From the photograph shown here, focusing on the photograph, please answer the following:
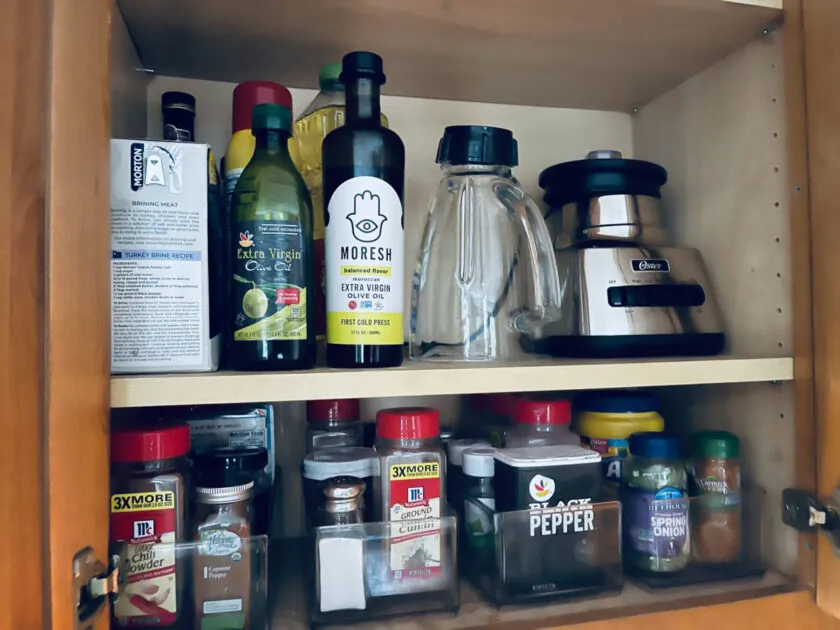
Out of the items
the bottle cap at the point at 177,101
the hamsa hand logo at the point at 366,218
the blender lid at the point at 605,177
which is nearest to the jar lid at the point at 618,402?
the blender lid at the point at 605,177

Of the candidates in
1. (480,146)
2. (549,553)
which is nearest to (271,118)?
(480,146)

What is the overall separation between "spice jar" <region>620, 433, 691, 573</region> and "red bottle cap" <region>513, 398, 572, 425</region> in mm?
91

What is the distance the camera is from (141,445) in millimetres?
603

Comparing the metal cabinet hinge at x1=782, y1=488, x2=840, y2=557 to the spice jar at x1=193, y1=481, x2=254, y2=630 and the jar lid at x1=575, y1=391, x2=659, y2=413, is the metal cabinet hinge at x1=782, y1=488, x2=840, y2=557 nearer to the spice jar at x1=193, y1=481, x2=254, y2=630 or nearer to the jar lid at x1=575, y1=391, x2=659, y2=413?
the jar lid at x1=575, y1=391, x2=659, y2=413

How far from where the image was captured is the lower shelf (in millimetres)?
659

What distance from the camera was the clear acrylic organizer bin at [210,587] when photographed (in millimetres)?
595

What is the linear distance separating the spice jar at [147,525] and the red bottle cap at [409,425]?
0.67 feet

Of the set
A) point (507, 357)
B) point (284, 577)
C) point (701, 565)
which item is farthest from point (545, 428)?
point (284, 577)

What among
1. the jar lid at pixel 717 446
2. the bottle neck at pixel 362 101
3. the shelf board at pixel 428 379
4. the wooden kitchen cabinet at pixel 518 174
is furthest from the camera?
the jar lid at pixel 717 446

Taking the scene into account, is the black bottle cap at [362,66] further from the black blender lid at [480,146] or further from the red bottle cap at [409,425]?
the red bottle cap at [409,425]

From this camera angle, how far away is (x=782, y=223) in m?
0.76

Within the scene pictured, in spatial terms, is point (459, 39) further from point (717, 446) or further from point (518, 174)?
point (717, 446)

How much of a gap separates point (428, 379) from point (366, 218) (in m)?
0.17

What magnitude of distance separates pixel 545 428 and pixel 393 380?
0.27m
